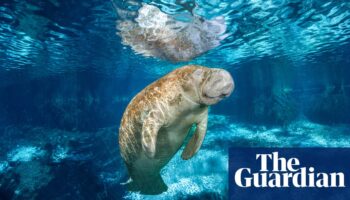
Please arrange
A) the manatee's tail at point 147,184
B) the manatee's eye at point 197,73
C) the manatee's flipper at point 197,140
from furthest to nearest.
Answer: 1. the manatee's tail at point 147,184
2. the manatee's flipper at point 197,140
3. the manatee's eye at point 197,73

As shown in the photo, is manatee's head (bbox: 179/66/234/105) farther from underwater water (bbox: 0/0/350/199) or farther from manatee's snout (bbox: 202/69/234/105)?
underwater water (bbox: 0/0/350/199)

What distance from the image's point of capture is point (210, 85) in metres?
3.30

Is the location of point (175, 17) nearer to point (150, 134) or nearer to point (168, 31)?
Answer: point (168, 31)

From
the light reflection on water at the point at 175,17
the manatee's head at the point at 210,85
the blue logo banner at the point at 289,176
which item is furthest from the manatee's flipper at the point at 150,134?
the light reflection on water at the point at 175,17

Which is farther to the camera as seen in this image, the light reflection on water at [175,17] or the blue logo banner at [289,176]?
the light reflection on water at [175,17]

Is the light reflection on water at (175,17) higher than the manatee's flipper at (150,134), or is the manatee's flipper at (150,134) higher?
the light reflection on water at (175,17)

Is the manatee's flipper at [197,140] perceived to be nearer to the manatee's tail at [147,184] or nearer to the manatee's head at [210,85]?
the manatee's head at [210,85]

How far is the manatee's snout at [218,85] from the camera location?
3205 mm

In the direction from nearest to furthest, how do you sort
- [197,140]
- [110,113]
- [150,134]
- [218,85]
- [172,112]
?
[218,85]
[150,134]
[172,112]
[197,140]
[110,113]

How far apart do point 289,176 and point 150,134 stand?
18.4 feet

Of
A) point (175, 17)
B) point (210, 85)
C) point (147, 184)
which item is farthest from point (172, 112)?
point (175, 17)

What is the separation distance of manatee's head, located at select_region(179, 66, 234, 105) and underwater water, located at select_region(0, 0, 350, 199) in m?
7.25

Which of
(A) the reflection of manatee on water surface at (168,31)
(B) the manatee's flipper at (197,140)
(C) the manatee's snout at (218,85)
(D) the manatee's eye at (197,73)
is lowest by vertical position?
(B) the manatee's flipper at (197,140)

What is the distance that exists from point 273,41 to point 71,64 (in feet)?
65.7
